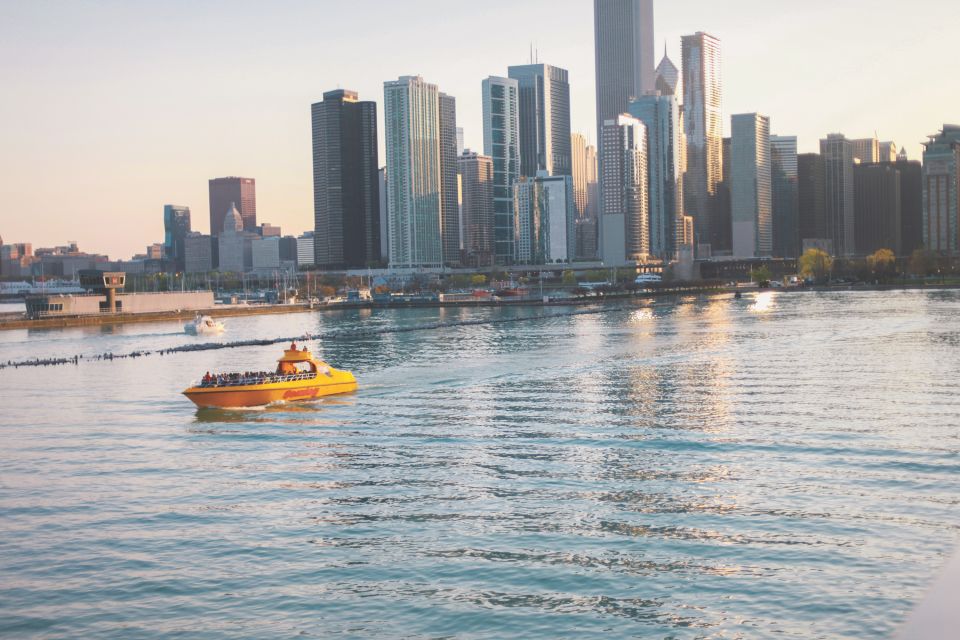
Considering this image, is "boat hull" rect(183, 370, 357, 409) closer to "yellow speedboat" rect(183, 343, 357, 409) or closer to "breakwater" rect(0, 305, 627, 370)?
"yellow speedboat" rect(183, 343, 357, 409)

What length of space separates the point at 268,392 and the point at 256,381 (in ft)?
4.19

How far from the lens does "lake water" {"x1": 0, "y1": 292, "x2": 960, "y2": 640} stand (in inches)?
944

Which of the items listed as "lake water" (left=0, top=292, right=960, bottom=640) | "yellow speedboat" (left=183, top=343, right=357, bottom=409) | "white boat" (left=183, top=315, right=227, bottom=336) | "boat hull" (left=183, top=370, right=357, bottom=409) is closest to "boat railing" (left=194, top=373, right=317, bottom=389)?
"yellow speedboat" (left=183, top=343, right=357, bottom=409)

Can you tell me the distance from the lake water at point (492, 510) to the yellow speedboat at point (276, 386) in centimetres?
163

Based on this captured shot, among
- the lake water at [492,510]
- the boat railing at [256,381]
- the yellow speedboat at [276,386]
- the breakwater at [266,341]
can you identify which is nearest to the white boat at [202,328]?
the breakwater at [266,341]

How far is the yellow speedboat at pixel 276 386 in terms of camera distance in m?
61.8

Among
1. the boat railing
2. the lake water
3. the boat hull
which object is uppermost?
the boat railing

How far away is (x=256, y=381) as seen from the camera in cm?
6391

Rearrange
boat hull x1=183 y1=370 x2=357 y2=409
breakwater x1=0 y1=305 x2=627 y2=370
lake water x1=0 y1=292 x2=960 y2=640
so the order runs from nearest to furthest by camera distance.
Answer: lake water x1=0 y1=292 x2=960 y2=640 → boat hull x1=183 y1=370 x2=357 y2=409 → breakwater x1=0 y1=305 x2=627 y2=370

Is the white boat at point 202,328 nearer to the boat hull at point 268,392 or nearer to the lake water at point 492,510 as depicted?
the lake water at point 492,510

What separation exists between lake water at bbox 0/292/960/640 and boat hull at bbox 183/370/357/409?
1521 millimetres

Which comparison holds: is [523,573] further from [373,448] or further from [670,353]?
[670,353]

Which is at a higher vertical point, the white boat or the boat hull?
the white boat

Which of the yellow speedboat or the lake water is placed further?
the yellow speedboat
